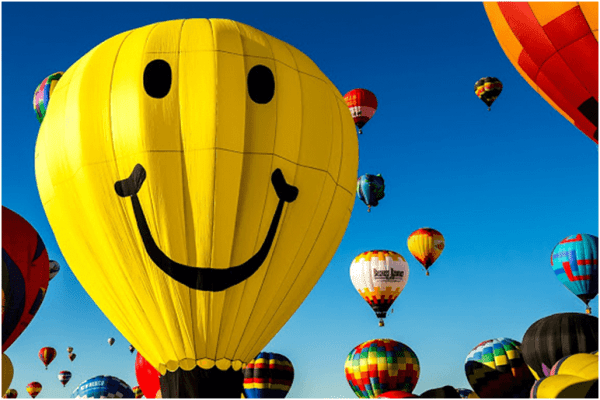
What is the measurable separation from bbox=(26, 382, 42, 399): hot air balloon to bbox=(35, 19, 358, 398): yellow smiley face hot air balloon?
27348 millimetres

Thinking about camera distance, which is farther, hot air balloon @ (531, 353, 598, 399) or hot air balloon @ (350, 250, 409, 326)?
hot air balloon @ (350, 250, 409, 326)

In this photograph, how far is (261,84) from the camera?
9227 mm

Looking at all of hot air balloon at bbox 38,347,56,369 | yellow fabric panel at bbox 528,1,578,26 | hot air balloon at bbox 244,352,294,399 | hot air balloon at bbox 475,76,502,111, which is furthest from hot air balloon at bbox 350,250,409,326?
hot air balloon at bbox 38,347,56,369

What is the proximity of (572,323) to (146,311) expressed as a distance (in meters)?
11.1

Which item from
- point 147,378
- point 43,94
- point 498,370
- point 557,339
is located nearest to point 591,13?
point 557,339

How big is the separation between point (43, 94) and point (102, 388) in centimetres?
901

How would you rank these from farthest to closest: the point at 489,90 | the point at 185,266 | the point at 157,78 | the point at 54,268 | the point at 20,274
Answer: the point at 489,90, the point at 54,268, the point at 20,274, the point at 157,78, the point at 185,266

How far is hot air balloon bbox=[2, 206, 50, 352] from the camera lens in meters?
14.6

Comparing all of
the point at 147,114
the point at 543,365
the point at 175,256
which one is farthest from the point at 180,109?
the point at 543,365

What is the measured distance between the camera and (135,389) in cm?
3191

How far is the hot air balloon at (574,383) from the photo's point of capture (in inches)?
314

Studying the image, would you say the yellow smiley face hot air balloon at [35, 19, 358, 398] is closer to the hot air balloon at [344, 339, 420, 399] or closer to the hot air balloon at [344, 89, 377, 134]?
the hot air balloon at [344, 339, 420, 399]

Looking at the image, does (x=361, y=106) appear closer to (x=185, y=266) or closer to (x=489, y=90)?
(x=489, y=90)

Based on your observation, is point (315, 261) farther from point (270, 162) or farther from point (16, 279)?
point (16, 279)
